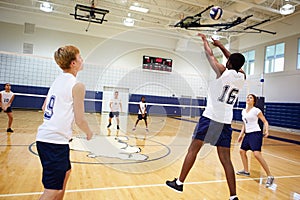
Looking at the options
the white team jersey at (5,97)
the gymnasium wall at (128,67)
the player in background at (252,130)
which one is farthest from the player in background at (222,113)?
the gymnasium wall at (128,67)

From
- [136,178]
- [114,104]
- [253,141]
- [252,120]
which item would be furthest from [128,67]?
[136,178]

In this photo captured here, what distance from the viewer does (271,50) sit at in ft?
42.5

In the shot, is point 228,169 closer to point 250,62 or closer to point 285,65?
point 285,65

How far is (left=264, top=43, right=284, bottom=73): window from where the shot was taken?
485 inches

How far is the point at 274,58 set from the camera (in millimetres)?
12734

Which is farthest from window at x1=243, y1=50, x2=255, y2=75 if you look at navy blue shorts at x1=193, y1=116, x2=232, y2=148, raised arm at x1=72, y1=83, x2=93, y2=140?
raised arm at x1=72, y1=83, x2=93, y2=140

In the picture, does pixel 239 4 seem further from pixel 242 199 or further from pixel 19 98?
pixel 19 98

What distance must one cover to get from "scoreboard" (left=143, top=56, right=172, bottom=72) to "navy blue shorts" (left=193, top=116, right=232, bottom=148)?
13593 millimetres

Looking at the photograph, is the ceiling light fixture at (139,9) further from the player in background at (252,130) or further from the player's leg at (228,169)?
the player's leg at (228,169)

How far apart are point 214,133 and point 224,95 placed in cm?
39

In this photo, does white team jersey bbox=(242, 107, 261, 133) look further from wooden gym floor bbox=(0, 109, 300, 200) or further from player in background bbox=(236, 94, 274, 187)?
wooden gym floor bbox=(0, 109, 300, 200)

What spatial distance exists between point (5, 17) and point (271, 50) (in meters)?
15.2

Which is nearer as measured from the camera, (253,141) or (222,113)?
(222,113)

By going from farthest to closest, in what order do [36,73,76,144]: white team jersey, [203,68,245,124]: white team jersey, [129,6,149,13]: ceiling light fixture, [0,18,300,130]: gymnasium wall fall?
[0,18,300,130]: gymnasium wall
[129,6,149,13]: ceiling light fixture
[203,68,245,124]: white team jersey
[36,73,76,144]: white team jersey
